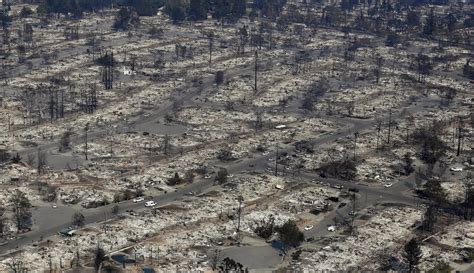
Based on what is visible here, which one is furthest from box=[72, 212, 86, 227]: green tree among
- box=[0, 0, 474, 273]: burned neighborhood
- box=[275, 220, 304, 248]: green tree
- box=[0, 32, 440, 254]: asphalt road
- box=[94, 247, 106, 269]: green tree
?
box=[275, 220, 304, 248]: green tree

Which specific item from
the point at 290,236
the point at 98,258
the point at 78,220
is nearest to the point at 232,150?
the point at 78,220

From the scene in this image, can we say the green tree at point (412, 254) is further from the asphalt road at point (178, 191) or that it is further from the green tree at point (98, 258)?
the green tree at point (98, 258)

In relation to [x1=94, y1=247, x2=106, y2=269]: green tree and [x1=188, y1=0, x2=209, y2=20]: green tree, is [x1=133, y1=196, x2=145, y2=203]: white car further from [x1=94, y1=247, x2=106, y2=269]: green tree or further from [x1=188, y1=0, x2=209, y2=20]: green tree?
[x1=188, y1=0, x2=209, y2=20]: green tree

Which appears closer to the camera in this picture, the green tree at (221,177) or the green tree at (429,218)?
the green tree at (429,218)

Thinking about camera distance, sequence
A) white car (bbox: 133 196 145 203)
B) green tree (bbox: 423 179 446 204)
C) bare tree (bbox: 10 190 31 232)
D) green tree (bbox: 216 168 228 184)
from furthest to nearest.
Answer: green tree (bbox: 216 168 228 184)
green tree (bbox: 423 179 446 204)
white car (bbox: 133 196 145 203)
bare tree (bbox: 10 190 31 232)

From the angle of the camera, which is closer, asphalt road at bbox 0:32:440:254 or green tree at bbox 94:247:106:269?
green tree at bbox 94:247:106:269

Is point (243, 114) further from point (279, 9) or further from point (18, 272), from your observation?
point (279, 9)

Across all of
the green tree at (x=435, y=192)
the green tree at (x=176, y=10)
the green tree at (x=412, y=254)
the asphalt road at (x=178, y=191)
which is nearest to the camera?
the green tree at (x=412, y=254)

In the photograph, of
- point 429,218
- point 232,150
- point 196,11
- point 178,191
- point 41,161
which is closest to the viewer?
point 429,218

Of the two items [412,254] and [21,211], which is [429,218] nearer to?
[412,254]

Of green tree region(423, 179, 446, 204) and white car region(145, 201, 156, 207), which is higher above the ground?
green tree region(423, 179, 446, 204)

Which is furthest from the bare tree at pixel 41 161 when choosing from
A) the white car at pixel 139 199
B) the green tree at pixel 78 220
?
the green tree at pixel 78 220
